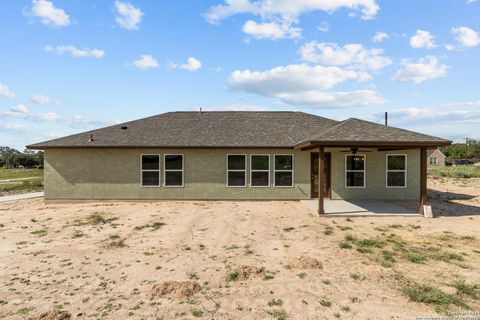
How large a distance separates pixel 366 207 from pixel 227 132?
8.14m

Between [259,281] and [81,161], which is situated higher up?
[81,161]

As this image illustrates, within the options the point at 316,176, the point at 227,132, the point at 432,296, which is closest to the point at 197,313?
the point at 432,296

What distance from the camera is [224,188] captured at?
615 inches

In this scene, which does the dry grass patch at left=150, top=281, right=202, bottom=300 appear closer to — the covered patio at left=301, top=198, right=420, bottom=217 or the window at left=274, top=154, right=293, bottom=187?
the covered patio at left=301, top=198, right=420, bottom=217

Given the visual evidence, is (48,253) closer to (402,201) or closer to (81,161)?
(81,161)

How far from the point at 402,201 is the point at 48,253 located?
50.6 ft

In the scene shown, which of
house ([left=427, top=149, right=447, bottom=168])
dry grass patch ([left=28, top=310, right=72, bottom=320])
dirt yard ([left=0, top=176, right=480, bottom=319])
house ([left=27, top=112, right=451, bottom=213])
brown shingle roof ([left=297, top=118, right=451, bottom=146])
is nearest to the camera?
dry grass patch ([left=28, top=310, right=72, bottom=320])

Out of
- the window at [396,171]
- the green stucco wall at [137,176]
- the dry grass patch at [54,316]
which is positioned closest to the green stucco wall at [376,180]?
the window at [396,171]

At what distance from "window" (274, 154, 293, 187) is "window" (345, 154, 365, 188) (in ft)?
9.81

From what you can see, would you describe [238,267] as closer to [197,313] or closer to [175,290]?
[175,290]

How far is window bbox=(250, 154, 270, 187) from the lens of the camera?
15.6 m

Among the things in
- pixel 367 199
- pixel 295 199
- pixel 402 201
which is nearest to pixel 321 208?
pixel 295 199

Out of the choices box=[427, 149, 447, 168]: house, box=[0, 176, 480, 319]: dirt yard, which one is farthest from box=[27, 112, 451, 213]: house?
box=[427, 149, 447, 168]: house

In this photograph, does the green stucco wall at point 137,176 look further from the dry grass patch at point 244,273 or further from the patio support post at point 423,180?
the dry grass patch at point 244,273
